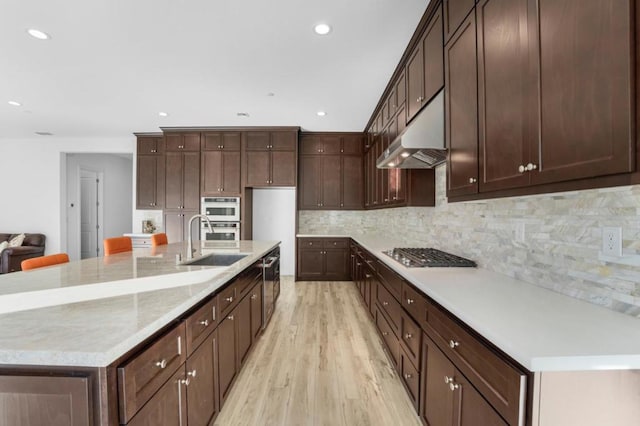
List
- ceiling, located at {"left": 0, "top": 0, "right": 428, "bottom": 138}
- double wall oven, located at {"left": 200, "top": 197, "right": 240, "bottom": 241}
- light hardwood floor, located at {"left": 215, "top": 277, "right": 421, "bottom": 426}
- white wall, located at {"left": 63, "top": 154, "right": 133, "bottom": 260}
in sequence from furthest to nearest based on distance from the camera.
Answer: white wall, located at {"left": 63, "top": 154, "right": 133, "bottom": 260}, double wall oven, located at {"left": 200, "top": 197, "right": 240, "bottom": 241}, ceiling, located at {"left": 0, "top": 0, "right": 428, "bottom": 138}, light hardwood floor, located at {"left": 215, "top": 277, "right": 421, "bottom": 426}

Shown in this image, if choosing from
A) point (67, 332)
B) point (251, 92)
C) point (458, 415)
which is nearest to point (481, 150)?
point (458, 415)

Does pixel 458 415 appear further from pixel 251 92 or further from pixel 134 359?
pixel 251 92

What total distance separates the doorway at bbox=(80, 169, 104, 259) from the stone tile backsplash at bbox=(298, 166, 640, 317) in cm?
830

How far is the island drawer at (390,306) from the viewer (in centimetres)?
210

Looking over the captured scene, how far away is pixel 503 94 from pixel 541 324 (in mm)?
963

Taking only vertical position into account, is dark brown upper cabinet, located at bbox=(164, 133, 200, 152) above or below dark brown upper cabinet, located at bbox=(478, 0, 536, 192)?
above

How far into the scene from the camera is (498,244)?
1850mm

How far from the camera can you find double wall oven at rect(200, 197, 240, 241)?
518 cm

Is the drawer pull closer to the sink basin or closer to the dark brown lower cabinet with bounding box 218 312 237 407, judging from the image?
the dark brown lower cabinet with bounding box 218 312 237 407

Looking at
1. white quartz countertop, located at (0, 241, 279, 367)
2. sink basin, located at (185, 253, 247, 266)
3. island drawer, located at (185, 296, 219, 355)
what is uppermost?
white quartz countertop, located at (0, 241, 279, 367)

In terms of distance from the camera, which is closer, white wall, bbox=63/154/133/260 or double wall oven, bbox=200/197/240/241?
double wall oven, bbox=200/197/240/241

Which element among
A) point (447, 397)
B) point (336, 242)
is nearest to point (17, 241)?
point (336, 242)

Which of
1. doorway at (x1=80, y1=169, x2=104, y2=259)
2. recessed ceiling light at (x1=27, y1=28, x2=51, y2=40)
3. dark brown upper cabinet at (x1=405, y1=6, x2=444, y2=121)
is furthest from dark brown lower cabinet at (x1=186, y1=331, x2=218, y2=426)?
doorway at (x1=80, y1=169, x2=104, y2=259)

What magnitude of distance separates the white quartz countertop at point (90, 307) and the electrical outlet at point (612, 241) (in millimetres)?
1711
